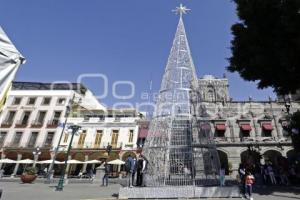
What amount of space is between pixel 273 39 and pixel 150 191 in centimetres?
854

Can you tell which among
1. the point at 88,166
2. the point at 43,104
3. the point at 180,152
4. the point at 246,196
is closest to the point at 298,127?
the point at 246,196

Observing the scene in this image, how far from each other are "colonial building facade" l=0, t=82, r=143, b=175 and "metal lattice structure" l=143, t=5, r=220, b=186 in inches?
835

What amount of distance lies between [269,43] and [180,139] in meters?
6.13

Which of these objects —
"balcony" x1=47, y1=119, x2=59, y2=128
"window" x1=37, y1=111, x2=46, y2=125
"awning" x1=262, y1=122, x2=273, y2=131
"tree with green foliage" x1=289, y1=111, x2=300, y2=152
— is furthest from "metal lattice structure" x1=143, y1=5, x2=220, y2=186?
"window" x1=37, y1=111, x2=46, y2=125

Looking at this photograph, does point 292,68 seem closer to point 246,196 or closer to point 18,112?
point 246,196

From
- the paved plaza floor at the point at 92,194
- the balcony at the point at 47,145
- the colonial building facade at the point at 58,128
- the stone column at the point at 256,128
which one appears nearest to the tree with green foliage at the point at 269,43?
the paved plaza floor at the point at 92,194

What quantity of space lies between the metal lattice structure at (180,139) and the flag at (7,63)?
6.88 metres

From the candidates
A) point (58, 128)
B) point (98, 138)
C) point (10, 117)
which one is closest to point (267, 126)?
point (98, 138)

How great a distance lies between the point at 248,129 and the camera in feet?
95.8

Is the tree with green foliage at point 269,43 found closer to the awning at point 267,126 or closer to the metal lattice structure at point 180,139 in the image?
the metal lattice structure at point 180,139

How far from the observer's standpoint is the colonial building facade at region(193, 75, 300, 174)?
27.8 metres

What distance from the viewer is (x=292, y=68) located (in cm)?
1020

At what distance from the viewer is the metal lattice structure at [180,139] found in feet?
28.5

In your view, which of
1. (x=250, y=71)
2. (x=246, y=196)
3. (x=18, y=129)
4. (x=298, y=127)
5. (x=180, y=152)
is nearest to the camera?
(x=246, y=196)
